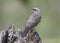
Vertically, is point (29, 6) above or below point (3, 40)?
above

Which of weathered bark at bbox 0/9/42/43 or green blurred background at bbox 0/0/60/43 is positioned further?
green blurred background at bbox 0/0/60/43

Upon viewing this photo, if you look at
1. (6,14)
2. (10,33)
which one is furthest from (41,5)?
(10,33)

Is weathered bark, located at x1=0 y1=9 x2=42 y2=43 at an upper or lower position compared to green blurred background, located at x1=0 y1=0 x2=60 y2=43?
lower

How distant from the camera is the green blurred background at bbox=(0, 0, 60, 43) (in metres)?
1.98

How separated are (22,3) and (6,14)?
0.22 metres

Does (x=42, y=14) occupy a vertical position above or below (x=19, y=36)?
above

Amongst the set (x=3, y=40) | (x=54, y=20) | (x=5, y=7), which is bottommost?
(x=3, y=40)

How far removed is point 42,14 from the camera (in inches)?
79.3

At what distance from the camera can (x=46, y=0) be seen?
205 centimetres

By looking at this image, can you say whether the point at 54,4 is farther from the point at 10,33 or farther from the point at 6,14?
the point at 10,33

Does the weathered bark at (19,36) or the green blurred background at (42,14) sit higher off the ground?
the green blurred background at (42,14)

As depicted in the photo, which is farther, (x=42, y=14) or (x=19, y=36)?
(x=42, y=14)

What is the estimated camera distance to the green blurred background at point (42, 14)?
6.51 feet

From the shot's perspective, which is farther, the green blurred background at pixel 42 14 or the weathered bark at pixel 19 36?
the green blurred background at pixel 42 14
